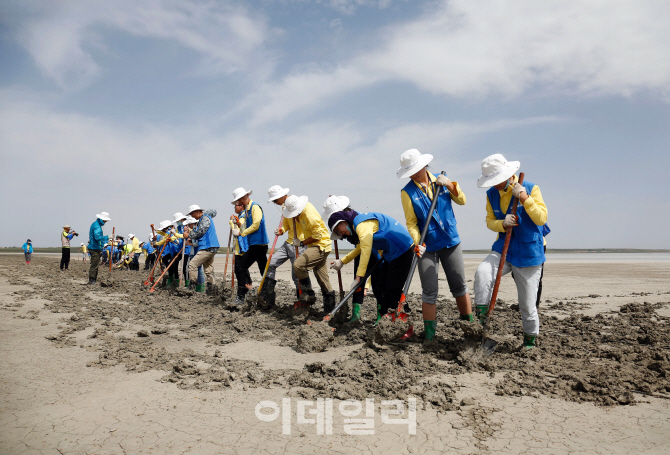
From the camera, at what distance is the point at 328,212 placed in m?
5.72

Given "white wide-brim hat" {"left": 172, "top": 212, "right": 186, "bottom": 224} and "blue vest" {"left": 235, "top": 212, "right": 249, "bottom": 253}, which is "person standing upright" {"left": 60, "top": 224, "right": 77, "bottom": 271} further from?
"blue vest" {"left": 235, "top": 212, "right": 249, "bottom": 253}

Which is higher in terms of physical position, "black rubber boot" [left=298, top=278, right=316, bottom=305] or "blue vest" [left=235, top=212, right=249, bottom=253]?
"blue vest" [left=235, top=212, right=249, bottom=253]

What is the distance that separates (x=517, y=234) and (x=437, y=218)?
0.82 metres

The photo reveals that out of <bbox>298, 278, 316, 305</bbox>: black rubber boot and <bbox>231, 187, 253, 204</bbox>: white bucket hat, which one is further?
<bbox>231, 187, 253, 204</bbox>: white bucket hat

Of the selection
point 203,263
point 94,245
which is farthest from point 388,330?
point 94,245

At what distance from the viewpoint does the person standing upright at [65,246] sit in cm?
1912

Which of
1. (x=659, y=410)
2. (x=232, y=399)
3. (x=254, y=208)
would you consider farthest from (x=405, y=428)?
(x=254, y=208)

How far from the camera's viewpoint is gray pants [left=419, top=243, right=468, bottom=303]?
4656mm

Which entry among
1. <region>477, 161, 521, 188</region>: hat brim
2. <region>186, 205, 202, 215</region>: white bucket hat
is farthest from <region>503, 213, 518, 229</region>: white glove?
<region>186, 205, 202, 215</region>: white bucket hat

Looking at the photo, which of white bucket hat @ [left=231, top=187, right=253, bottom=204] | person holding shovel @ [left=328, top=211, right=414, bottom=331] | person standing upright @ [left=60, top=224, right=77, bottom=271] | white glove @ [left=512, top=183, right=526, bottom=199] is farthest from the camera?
person standing upright @ [left=60, top=224, right=77, bottom=271]

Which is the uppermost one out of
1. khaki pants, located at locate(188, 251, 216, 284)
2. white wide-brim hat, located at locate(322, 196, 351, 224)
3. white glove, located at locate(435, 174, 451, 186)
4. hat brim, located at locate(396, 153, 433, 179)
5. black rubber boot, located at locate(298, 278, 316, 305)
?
hat brim, located at locate(396, 153, 433, 179)

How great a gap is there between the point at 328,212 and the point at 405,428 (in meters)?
3.30

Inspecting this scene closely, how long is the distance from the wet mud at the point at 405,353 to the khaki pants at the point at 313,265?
0.65 meters

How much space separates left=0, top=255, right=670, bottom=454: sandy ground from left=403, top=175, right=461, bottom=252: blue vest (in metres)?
1.18
